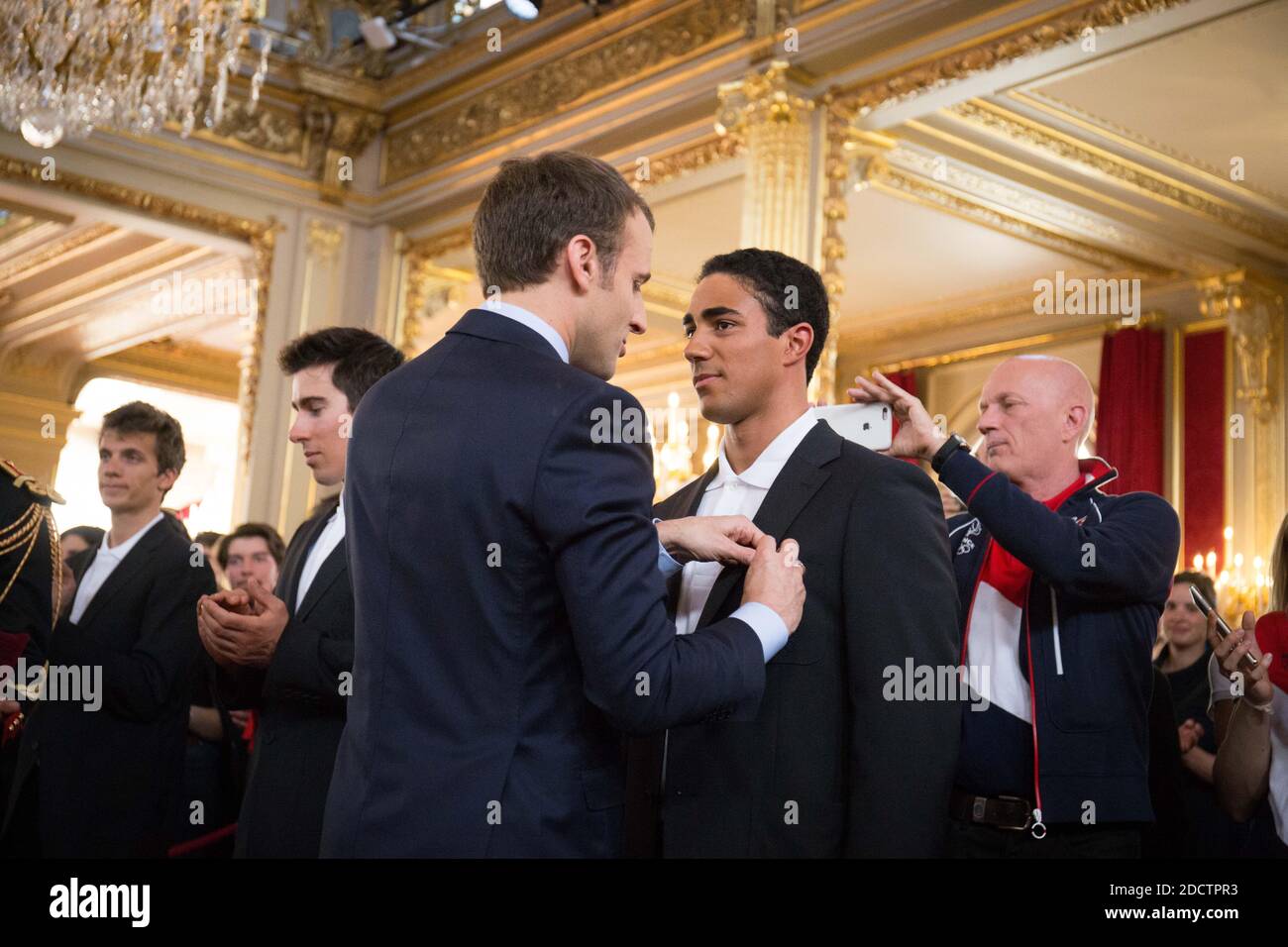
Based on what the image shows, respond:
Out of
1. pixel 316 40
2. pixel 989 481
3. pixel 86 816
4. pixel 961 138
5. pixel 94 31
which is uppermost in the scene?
pixel 316 40

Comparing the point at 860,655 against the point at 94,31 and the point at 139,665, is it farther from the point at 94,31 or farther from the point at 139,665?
the point at 94,31

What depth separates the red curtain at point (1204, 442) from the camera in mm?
8391

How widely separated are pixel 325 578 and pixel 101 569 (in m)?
1.21

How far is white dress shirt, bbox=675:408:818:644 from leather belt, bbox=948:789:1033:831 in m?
0.58

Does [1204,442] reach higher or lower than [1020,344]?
lower

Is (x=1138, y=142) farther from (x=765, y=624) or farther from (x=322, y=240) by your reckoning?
(x=765, y=624)

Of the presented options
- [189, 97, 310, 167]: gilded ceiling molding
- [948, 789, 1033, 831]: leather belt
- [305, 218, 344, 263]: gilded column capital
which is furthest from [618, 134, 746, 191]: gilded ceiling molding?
[948, 789, 1033, 831]: leather belt

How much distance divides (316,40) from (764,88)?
335cm

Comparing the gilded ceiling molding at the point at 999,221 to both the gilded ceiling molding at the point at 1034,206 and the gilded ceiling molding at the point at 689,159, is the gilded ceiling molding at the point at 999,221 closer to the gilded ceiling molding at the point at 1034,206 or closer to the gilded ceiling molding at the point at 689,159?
the gilded ceiling molding at the point at 1034,206

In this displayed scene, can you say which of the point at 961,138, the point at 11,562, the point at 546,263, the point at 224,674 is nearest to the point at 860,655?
the point at 546,263

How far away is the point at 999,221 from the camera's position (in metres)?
7.70

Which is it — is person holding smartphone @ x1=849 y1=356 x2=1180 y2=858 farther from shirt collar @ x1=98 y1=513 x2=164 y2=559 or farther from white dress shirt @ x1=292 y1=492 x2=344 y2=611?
shirt collar @ x1=98 y1=513 x2=164 y2=559

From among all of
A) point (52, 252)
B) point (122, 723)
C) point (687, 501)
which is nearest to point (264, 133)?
point (52, 252)
